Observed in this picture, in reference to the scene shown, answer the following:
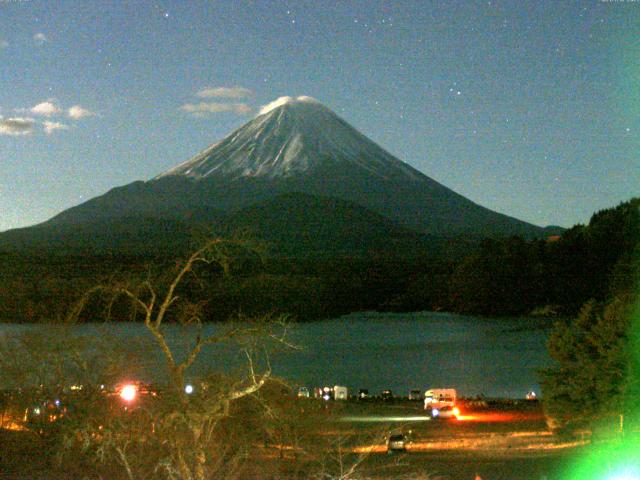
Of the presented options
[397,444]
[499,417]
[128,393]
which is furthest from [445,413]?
[128,393]

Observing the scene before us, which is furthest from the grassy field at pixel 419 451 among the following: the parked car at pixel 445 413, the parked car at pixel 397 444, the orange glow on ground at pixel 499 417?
the parked car at pixel 445 413

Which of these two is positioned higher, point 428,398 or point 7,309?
point 7,309

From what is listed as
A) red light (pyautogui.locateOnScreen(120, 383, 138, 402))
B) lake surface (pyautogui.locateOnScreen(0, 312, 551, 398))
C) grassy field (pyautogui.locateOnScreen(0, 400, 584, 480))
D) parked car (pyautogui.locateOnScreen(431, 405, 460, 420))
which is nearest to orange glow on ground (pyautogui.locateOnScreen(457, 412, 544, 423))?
grassy field (pyautogui.locateOnScreen(0, 400, 584, 480))

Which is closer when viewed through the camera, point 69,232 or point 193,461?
point 193,461

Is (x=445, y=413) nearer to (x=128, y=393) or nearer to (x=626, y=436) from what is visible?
(x=626, y=436)

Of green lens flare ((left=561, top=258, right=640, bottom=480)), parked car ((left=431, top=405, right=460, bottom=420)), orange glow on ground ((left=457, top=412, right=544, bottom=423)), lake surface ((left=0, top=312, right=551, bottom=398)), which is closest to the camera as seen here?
green lens flare ((left=561, top=258, right=640, bottom=480))

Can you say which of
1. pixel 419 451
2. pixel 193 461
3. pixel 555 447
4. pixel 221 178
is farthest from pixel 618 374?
pixel 221 178

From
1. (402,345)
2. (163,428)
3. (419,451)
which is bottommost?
(402,345)

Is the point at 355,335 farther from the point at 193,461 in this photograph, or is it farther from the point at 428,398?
the point at 193,461

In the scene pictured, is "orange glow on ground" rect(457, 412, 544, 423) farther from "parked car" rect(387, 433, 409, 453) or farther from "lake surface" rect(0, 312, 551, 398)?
"lake surface" rect(0, 312, 551, 398)
